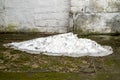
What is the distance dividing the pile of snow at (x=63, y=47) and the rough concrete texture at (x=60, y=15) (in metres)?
0.65

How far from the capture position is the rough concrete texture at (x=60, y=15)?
6.01 m

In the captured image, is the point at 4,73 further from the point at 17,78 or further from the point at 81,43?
the point at 81,43

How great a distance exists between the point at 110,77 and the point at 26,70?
52.8 inches

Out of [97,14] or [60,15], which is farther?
[60,15]

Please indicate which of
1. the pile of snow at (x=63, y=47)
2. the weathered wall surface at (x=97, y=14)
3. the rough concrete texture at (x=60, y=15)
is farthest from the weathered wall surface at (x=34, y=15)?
the pile of snow at (x=63, y=47)

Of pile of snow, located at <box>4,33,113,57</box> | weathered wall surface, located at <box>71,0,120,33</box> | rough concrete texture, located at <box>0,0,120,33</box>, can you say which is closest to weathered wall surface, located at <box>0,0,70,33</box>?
rough concrete texture, located at <box>0,0,120,33</box>

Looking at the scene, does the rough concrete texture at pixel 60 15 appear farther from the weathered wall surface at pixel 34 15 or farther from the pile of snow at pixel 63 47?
the pile of snow at pixel 63 47

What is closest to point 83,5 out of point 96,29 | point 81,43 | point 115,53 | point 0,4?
point 96,29

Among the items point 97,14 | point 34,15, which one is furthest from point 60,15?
point 97,14

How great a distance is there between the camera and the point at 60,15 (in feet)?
20.6

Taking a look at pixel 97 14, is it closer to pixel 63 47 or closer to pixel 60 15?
pixel 60 15

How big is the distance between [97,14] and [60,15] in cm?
87

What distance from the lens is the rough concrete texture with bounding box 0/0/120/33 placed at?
19.7 ft

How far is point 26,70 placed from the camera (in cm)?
433
